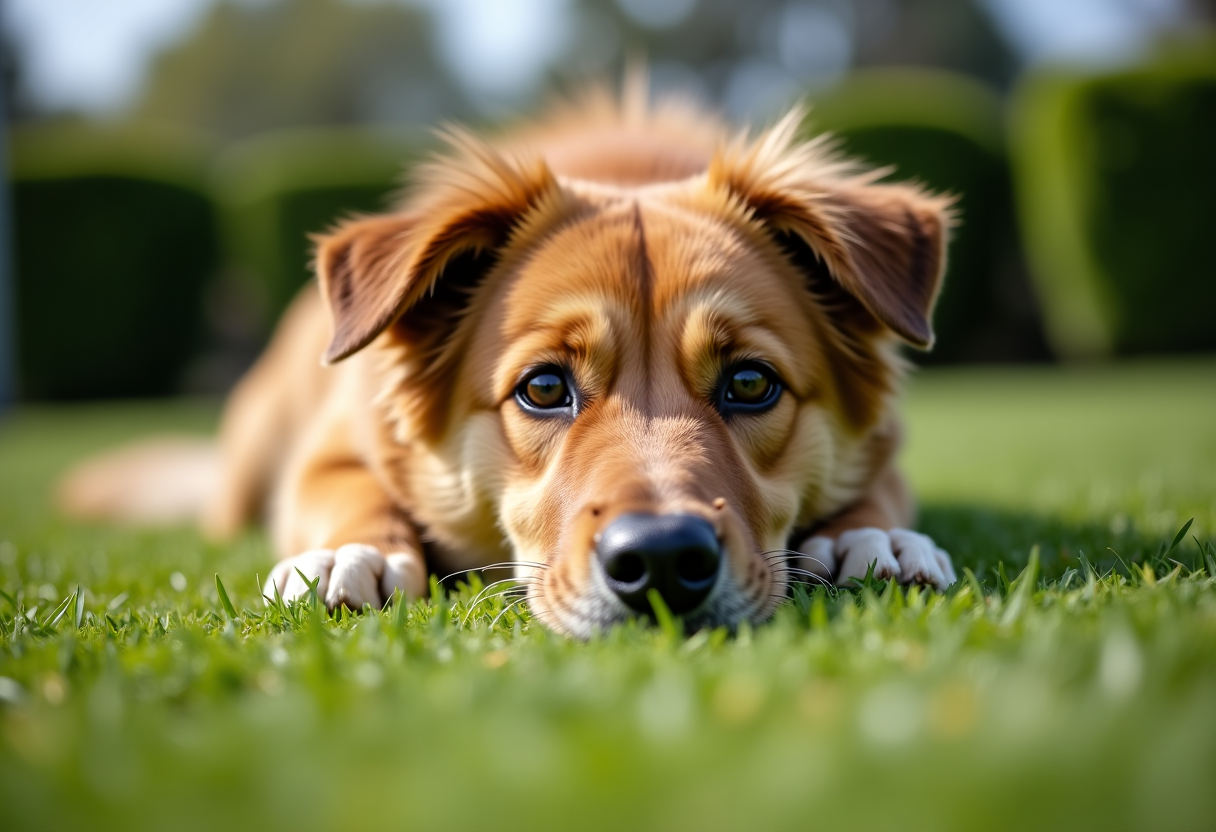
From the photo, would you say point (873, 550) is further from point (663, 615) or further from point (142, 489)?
point (142, 489)

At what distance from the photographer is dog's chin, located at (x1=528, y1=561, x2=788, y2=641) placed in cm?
196

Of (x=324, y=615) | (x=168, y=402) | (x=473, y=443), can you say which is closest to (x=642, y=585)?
(x=324, y=615)

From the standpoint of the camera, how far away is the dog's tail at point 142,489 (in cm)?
586

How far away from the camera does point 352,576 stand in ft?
8.11

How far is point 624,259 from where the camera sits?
277 cm

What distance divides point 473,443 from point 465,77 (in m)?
48.2

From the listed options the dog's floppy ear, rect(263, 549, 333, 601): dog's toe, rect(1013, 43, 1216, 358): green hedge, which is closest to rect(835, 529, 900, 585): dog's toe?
the dog's floppy ear

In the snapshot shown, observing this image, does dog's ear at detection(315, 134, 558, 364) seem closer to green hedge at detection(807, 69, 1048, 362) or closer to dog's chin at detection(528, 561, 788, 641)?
dog's chin at detection(528, 561, 788, 641)

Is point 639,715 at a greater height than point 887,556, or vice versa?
point 639,715

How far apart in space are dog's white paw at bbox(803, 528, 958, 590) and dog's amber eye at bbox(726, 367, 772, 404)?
46 centimetres

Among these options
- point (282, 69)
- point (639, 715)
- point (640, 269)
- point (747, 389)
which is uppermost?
point (282, 69)

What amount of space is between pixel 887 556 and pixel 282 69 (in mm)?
47748

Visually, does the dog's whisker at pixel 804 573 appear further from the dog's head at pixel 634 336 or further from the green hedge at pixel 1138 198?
the green hedge at pixel 1138 198

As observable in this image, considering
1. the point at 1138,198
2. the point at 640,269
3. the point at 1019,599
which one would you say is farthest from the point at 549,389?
the point at 1138,198
